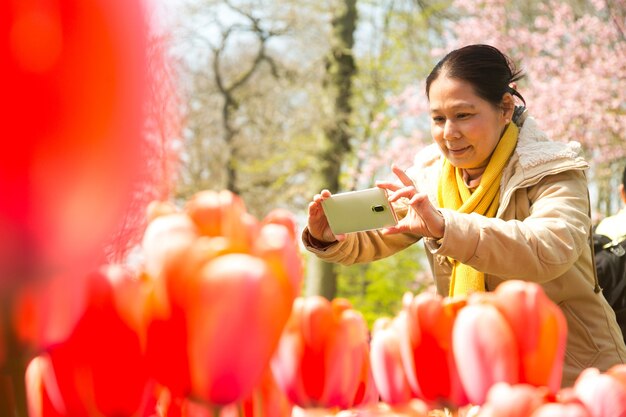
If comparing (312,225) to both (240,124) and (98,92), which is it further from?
(240,124)

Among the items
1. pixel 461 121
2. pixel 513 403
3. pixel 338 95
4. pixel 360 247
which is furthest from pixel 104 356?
pixel 338 95

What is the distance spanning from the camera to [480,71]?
2156mm

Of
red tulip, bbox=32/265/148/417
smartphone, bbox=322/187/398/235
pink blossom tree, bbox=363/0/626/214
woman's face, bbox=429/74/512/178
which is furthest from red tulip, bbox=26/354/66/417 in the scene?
pink blossom tree, bbox=363/0/626/214

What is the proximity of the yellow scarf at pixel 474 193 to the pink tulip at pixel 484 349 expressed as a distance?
1.57 meters

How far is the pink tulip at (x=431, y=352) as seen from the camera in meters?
0.41

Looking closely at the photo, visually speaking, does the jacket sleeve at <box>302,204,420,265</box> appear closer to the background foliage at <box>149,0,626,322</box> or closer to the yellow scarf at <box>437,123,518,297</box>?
the yellow scarf at <box>437,123,518,297</box>

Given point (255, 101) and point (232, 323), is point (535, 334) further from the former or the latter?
point (255, 101)

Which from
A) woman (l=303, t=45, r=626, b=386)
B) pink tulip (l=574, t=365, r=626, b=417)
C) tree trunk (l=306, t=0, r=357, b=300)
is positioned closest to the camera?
pink tulip (l=574, t=365, r=626, b=417)

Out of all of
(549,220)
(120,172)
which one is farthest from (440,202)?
(120,172)

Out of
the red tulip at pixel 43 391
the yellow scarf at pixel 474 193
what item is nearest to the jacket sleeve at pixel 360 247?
the yellow scarf at pixel 474 193

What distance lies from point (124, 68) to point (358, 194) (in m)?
1.14

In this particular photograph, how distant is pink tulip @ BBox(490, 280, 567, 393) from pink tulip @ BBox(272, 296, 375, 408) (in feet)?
0.30

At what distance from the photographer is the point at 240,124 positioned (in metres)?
13.6

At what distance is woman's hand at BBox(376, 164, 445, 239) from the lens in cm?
138
